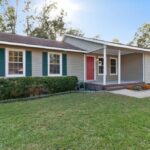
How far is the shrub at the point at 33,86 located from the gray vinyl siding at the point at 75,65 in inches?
33.8

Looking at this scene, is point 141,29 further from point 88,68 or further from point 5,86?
point 5,86

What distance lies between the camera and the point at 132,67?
1759 centimetres

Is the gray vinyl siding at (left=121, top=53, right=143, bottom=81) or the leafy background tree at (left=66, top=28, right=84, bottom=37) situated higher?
the leafy background tree at (left=66, top=28, right=84, bottom=37)

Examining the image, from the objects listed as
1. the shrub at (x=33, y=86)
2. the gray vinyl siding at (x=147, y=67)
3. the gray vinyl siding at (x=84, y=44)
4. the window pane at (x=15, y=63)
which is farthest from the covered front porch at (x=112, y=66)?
the window pane at (x=15, y=63)

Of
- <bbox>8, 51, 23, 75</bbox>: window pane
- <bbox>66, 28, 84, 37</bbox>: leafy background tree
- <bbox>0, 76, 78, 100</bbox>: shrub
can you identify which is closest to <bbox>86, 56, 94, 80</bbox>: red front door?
<bbox>0, 76, 78, 100</bbox>: shrub

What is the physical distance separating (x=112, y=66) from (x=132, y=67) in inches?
68.0

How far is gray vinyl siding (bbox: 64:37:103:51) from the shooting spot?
46.2ft

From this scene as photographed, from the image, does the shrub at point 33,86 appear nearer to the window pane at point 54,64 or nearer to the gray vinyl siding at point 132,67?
the window pane at point 54,64

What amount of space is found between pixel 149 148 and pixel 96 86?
31.8 feet

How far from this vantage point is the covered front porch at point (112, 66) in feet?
51.6

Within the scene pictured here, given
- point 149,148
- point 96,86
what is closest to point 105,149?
point 149,148

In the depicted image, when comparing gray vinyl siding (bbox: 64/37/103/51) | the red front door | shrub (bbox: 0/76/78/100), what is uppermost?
gray vinyl siding (bbox: 64/37/103/51)

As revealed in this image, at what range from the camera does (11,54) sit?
11.3 metres

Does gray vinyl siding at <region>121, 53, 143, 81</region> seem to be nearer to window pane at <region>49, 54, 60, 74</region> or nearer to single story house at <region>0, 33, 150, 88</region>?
single story house at <region>0, 33, 150, 88</region>
